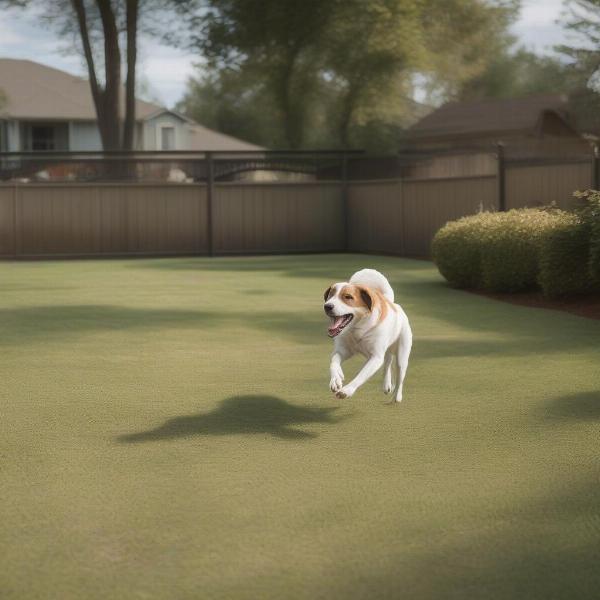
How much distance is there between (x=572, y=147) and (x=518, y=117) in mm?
4219

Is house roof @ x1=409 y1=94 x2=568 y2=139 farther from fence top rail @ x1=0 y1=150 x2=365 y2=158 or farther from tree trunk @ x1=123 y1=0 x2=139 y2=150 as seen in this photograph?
fence top rail @ x1=0 y1=150 x2=365 y2=158

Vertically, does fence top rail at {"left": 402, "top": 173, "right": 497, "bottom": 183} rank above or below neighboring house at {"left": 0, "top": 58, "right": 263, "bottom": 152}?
below

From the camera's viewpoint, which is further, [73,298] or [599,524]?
[73,298]

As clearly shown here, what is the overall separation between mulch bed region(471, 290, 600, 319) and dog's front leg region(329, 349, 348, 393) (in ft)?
19.6

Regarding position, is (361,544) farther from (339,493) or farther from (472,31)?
(472,31)

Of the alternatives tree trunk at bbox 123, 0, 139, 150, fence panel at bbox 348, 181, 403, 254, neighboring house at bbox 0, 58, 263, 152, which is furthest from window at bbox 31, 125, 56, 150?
fence panel at bbox 348, 181, 403, 254

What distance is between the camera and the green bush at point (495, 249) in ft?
45.6

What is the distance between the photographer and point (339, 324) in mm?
6086

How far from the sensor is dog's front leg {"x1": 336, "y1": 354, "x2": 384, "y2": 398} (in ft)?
19.4

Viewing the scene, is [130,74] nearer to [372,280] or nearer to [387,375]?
[387,375]

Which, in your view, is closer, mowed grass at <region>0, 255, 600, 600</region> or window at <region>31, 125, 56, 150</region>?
mowed grass at <region>0, 255, 600, 600</region>

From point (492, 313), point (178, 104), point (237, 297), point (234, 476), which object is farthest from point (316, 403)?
point (178, 104)

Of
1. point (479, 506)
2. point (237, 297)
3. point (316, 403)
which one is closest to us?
point (479, 506)

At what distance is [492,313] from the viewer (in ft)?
40.4
